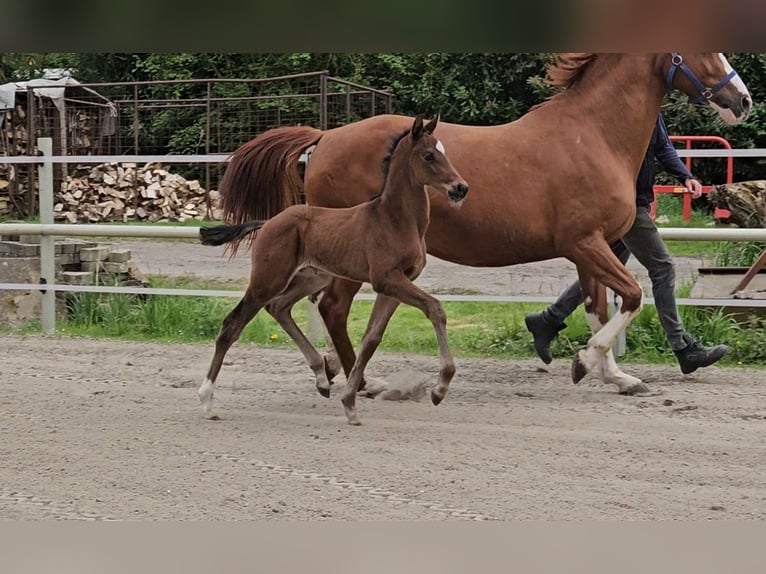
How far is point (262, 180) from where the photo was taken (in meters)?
5.95

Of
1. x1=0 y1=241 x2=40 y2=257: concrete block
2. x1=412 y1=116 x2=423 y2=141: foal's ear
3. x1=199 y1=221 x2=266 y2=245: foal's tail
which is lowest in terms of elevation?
x1=0 y1=241 x2=40 y2=257: concrete block

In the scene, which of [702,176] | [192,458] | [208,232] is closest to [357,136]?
[208,232]

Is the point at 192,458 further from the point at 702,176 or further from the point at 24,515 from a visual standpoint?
the point at 702,176

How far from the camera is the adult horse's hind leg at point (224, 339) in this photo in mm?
5008


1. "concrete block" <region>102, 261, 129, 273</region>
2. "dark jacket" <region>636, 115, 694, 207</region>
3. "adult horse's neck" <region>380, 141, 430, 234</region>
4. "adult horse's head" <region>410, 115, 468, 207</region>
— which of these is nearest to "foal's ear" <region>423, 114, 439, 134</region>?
"adult horse's head" <region>410, 115, 468, 207</region>

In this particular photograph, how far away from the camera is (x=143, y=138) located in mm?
18188

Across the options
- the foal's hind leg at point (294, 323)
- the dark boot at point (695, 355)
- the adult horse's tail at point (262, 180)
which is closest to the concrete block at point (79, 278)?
the adult horse's tail at point (262, 180)

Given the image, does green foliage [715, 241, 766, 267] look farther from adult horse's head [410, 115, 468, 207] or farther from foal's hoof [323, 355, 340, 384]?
adult horse's head [410, 115, 468, 207]

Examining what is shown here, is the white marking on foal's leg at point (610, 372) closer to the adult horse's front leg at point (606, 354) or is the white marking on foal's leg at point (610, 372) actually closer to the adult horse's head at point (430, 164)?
the adult horse's front leg at point (606, 354)

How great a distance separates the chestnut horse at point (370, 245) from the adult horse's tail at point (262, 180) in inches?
33.8

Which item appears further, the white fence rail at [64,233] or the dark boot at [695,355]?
the white fence rail at [64,233]

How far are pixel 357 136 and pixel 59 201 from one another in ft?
40.1

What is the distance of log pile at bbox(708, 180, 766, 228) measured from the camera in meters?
10.2

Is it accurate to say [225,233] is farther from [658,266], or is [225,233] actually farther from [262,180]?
[658,266]
